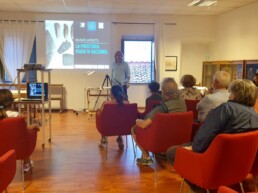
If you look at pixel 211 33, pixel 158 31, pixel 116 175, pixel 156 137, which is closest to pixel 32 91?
pixel 116 175

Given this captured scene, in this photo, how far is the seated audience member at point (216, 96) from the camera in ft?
10.5

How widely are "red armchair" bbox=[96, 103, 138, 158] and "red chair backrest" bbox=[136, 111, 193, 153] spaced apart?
2.50ft

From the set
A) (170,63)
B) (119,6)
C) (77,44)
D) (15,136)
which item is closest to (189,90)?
(15,136)

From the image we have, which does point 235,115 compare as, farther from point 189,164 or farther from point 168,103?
point 168,103

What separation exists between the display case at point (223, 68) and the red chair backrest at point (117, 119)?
362 cm

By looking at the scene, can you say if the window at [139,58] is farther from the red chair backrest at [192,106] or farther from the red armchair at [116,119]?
the red armchair at [116,119]

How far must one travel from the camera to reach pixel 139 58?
8367 millimetres

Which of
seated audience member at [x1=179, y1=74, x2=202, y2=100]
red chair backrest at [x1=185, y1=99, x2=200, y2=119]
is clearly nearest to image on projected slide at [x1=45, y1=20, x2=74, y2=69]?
seated audience member at [x1=179, y1=74, x2=202, y2=100]

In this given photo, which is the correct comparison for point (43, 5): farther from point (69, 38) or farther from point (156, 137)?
point (156, 137)

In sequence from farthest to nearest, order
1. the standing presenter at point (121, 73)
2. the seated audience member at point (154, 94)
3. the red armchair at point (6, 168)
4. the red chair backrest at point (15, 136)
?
the standing presenter at point (121, 73) → the seated audience member at point (154, 94) → the red chair backrest at point (15, 136) → the red armchair at point (6, 168)

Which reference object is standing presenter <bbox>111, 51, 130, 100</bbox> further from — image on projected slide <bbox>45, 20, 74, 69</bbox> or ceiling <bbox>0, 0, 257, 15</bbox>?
image on projected slide <bbox>45, 20, 74, 69</bbox>

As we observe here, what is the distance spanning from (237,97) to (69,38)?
6.46m

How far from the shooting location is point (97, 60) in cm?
812

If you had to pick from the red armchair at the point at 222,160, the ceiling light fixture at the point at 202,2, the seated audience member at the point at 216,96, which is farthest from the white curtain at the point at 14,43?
the red armchair at the point at 222,160
